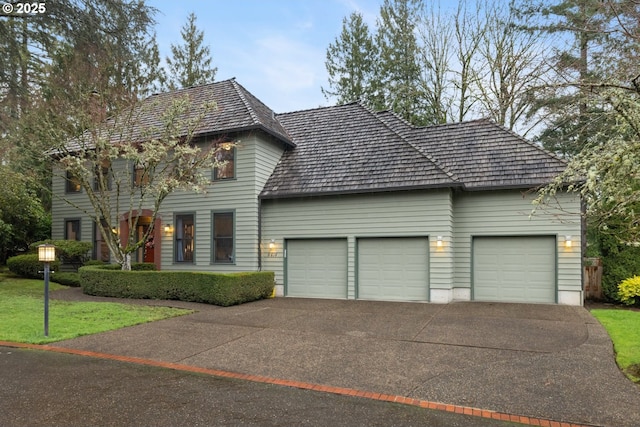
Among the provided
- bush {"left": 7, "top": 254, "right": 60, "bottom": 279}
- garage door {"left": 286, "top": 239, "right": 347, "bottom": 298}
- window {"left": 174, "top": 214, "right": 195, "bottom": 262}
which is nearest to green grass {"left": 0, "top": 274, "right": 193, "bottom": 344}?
bush {"left": 7, "top": 254, "right": 60, "bottom": 279}

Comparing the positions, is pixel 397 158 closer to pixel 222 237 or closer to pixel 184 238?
pixel 222 237

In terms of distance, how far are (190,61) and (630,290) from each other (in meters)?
28.9

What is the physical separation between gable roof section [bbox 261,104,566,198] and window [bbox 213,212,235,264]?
152 cm

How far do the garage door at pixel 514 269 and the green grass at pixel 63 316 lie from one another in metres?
8.13

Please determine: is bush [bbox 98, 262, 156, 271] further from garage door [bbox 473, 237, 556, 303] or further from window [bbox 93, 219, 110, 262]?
garage door [bbox 473, 237, 556, 303]

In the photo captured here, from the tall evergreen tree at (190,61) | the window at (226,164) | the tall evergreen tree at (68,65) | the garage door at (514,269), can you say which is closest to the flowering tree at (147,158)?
the window at (226,164)

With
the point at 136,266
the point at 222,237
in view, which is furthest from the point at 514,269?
the point at 136,266

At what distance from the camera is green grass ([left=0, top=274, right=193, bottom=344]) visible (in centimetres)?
733

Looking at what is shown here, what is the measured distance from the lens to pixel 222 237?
13727 millimetres

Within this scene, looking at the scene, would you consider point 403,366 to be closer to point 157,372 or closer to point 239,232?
point 157,372

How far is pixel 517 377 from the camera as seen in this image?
16.8ft

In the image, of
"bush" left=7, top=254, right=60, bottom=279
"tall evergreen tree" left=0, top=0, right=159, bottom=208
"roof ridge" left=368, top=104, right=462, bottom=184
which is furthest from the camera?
"bush" left=7, top=254, right=60, bottom=279

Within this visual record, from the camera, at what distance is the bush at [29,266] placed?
49.2ft

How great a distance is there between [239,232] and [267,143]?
3.13 meters
